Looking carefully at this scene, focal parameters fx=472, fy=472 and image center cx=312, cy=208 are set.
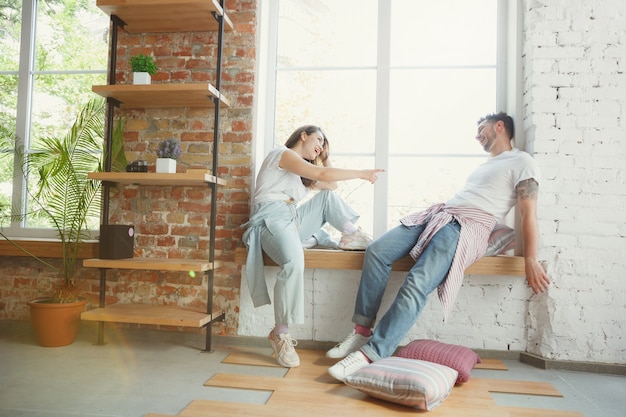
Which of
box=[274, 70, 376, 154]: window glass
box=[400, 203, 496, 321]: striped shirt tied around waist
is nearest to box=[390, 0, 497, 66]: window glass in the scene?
box=[274, 70, 376, 154]: window glass

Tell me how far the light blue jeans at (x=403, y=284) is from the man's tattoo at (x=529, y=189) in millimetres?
387

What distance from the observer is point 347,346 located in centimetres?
256

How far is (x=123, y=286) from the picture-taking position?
10.2 feet

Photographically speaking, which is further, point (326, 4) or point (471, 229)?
point (326, 4)

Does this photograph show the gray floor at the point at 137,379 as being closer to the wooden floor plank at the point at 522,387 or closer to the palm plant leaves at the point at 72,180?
the wooden floor plank at the point at 522,387

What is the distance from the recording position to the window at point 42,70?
11.3ft

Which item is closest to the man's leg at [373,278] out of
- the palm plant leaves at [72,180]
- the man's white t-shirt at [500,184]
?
the man's white t-shirt at [500,184]

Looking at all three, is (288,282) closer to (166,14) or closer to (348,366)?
(348,366)

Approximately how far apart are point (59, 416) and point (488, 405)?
1.71 m

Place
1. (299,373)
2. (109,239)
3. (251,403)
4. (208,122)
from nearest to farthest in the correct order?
(251,403) → (299,373) → (109,239) → (208,122)

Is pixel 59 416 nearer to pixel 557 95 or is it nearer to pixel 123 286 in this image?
pixel 123 286

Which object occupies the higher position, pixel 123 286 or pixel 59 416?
pixel 123 286

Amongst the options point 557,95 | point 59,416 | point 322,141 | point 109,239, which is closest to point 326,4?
point 322,141

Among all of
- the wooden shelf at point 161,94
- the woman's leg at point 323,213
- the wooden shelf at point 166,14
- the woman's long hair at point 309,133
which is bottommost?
the woman's leg at point 323,213
